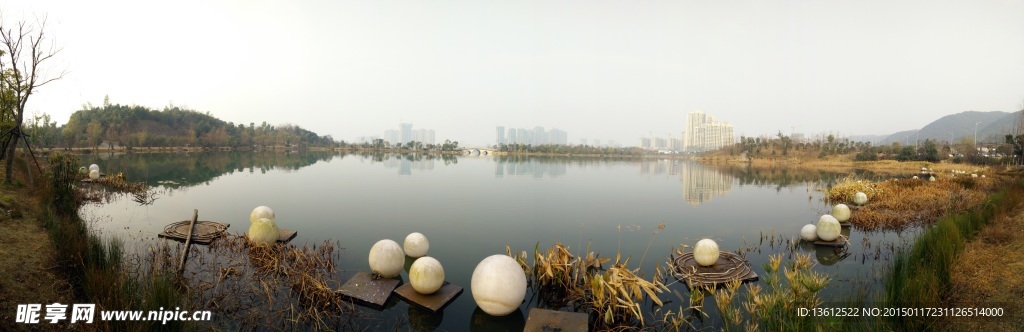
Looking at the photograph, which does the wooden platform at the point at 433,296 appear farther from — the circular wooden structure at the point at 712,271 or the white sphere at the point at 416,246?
the circular wooden structure at the point at 712,271

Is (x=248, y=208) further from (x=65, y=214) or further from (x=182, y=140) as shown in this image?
(x=182, y=140)

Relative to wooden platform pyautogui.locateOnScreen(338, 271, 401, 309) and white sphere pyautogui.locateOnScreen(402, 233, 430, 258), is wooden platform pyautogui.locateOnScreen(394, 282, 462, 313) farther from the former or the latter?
white sphere pyautogui.locateOnScreen(402, 233, 430, 258)

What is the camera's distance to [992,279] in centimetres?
606

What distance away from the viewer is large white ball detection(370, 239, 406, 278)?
725cm

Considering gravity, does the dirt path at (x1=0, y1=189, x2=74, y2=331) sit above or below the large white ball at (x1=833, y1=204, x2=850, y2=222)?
above

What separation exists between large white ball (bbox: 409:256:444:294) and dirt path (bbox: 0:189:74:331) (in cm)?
432

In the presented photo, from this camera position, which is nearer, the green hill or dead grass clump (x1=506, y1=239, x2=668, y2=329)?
dead grass clump (x1=506, y1=239, x2=668, y2=329)

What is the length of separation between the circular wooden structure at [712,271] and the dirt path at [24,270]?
30.9ft

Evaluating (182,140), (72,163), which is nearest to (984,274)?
(72,163)

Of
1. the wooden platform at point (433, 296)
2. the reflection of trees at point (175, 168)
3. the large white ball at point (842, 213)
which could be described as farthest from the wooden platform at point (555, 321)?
the reflection of trees at point (175, 168)

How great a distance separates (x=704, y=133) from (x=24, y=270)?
17943cm

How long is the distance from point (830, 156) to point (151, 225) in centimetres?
7823

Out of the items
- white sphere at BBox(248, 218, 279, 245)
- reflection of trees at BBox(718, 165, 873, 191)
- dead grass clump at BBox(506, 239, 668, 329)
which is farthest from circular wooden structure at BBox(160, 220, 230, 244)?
→ reflection of trees at BBox(718, 165, 873, 191)

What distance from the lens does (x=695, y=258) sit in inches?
337
